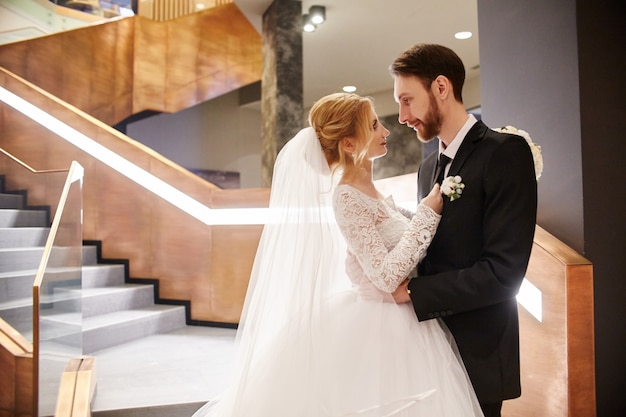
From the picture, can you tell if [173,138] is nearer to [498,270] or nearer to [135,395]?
[135,395]

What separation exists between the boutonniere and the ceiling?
5.11 meters

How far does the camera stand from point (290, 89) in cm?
627

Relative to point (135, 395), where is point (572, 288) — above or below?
above

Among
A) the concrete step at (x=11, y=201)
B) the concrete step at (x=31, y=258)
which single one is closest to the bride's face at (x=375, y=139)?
the concrete step at (x=31, y=258)

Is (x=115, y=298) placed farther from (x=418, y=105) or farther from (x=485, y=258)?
(x=485, y=258)

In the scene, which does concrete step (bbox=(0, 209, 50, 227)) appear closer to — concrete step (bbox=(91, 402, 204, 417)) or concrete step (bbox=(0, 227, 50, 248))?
concrete step (bbox=(0, 227, 50, 248))

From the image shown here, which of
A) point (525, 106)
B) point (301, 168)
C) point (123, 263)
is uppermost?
point (525, 106)

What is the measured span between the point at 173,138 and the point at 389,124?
4651 mm

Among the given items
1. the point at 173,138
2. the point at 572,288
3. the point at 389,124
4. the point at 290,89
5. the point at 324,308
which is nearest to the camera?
the point at 324,308

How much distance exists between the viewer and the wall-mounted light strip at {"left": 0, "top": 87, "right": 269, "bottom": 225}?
498 centimetres

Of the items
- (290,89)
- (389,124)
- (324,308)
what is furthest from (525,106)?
(389,124)

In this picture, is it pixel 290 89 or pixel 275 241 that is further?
pixel 290 89

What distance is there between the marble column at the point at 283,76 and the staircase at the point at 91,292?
203 centimetres

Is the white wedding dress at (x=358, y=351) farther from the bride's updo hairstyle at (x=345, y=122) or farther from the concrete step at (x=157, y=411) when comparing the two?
the concrete step at (x=157, y=411)
